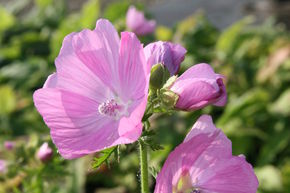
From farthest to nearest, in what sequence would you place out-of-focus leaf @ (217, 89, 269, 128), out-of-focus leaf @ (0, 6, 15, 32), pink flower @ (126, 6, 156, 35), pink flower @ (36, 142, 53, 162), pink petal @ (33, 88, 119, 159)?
out-of-focus leaf @ (0, 6, 15, 32) → out-of-focus leaf @ (217, 89, 269, 128) → pink flower @ (126, 6, 156, 35) → pink flower @ (36, 142, 53, 162) → pink petal @ (33, 88, 119, 159)

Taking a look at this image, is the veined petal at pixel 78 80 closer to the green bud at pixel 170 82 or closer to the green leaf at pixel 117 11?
the green bud at pixel 170 82

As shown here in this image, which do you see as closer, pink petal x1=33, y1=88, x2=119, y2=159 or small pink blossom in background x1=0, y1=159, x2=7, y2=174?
pink petal x1=33, y1=88, x2=119, y2=159

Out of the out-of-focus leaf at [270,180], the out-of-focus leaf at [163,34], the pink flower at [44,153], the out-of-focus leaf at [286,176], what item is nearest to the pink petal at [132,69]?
the pink flower at [44,153]

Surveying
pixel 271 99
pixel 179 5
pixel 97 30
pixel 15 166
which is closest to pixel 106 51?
pixel 97 30

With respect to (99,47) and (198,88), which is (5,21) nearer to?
(99,47)

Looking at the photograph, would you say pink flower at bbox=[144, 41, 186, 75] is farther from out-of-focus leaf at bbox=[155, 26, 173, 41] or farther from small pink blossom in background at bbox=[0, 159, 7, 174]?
out-of-focus leaf at bbox=[155, 26, 173, 41]

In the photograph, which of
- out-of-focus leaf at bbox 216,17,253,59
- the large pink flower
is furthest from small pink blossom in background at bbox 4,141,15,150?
out-of-focus leaf at bbox 216,17,253,59
